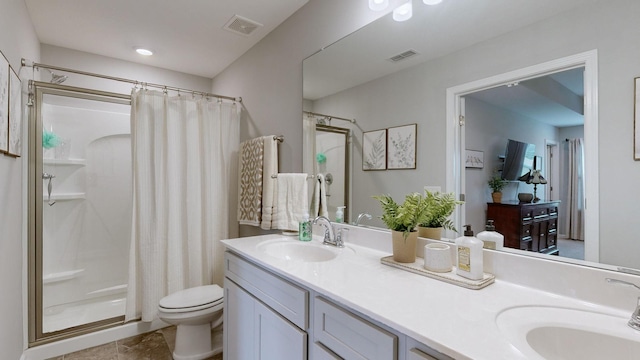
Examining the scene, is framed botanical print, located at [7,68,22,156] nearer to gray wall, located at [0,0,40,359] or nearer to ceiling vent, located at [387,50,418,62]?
gray wall, located at [0,0,40,359]

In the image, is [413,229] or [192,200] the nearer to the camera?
[413,229]

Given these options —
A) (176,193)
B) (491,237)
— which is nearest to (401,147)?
(491,237)

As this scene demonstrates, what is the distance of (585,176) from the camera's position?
0.90 meters

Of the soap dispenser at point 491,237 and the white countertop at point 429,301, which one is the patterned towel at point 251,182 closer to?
the white countertop at point 429,301

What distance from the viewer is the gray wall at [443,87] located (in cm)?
82

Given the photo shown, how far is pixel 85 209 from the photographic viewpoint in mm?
2773

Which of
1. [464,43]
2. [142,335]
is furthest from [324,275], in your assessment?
[142,335]

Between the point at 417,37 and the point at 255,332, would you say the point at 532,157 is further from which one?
the point at 255,332

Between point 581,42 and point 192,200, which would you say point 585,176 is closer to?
point 581,42

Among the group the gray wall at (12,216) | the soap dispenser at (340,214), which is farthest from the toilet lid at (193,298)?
the soap dispenser at (340,214)

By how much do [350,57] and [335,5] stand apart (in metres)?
0.35

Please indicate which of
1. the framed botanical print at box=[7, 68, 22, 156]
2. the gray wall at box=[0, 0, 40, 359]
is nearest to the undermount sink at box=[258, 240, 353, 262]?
the gray wall at box=[0, 0, 40, 359]

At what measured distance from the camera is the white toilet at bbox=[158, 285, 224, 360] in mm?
1846

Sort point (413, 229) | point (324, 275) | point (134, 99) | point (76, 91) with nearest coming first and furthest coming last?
point (324, 275), point (413, 229), point (76, 91), point (134, 99)
